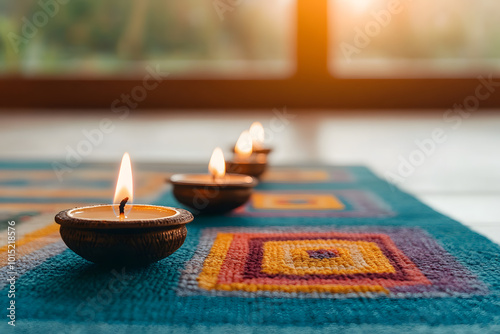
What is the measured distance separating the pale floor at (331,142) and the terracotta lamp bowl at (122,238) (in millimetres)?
511

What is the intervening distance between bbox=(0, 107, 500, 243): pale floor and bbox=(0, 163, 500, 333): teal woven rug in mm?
169

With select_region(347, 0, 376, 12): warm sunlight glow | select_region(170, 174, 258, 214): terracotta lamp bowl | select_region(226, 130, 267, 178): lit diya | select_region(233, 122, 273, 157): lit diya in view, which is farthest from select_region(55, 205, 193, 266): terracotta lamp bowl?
select_region(347, 0, 376, 12): warm sunlight glow

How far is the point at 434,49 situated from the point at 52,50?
2990mm

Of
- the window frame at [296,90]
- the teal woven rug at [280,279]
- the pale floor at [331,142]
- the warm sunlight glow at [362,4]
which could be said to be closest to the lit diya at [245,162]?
the teal woven rug at [280,279]

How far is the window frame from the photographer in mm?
4883

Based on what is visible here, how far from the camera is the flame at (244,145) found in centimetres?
139

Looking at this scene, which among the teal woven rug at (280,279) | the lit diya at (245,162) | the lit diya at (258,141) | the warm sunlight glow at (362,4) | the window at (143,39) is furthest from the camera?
the window at (143,39)

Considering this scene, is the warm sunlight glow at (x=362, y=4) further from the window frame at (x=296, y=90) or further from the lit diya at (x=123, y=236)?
the lit diya at (x=123, y=236)

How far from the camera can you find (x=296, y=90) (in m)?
4.92

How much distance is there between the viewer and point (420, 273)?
73 cm

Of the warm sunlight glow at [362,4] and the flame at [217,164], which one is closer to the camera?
the flame at [217,164]

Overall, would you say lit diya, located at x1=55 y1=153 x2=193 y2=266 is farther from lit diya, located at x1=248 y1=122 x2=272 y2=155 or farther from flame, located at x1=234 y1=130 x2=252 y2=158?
lit diya, located at x1=248 y1=122 x2=272 y2=155

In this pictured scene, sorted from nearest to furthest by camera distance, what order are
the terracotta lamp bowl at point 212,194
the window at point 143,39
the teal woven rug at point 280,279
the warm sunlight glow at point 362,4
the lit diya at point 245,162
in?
the teal woven rug at point 280,279, the terracotta lamp bowl at point 212,194, the lit diya at point 245,162, the warm sunlight glow at point 362,4, the window at point 143,39

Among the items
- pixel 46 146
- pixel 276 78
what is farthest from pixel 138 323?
pixel 276 78
